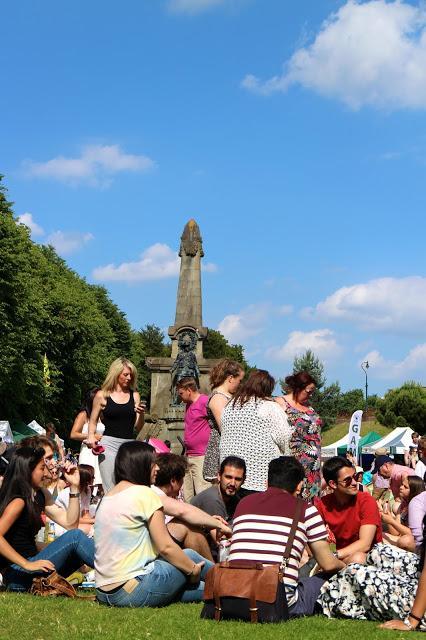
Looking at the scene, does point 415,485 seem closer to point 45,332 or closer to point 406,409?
point 45,332

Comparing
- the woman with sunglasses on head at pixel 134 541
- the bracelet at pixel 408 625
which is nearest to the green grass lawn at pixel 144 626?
the bracelet at pixel 408 625

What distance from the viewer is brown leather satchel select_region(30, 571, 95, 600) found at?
816 cm

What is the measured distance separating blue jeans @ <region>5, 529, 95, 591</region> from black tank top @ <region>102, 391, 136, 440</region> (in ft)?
8.66

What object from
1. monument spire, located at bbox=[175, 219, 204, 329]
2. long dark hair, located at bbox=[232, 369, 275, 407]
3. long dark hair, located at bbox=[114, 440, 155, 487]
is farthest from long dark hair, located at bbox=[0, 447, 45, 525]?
monument spire, located at bbox=[175, 219, 204, 329]

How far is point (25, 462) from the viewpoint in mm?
8477

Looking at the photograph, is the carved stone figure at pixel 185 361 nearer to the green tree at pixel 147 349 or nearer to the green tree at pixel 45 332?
Result: the green tree at pixel 45 332

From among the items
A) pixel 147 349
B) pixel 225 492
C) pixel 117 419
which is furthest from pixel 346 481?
pixel 147 349

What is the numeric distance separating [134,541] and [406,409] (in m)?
81.1

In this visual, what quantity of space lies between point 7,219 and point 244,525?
39.1 metres

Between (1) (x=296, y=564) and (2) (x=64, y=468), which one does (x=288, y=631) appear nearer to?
(1) (x=296, y=564)

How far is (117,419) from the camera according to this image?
11.2 metres

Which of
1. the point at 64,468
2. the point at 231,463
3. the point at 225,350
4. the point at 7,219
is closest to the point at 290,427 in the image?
the point at 231,463

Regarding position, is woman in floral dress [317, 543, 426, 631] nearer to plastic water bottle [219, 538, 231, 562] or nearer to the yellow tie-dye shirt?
plastic water bottle [219, 538, 231, 562]

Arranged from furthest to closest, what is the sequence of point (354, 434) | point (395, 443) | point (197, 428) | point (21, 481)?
1. point (395, 443)
2. point (354, 434)
3. point (197, 428)
4. point (21, 481)
